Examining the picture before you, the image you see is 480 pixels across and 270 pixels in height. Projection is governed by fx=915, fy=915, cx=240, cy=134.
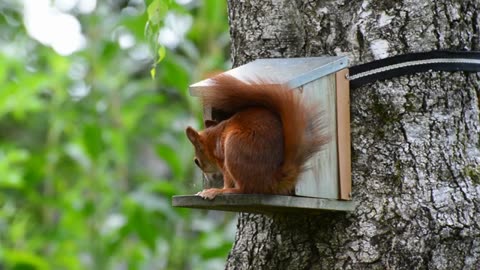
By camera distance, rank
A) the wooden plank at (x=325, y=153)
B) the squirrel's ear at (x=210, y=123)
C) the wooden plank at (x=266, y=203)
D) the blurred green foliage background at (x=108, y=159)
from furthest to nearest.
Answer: the blurred green foliage background at (x=108, y=159), the squirrel's ear at (x=210, y=123), the wooden plank at (x=325, y=153), the wooden plank at (x=266, y=203)

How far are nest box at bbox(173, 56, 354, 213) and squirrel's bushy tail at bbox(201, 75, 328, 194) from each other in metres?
0.03

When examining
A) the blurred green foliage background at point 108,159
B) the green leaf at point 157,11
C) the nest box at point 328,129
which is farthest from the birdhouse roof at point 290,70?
the blurred green foliage background at point 108,159

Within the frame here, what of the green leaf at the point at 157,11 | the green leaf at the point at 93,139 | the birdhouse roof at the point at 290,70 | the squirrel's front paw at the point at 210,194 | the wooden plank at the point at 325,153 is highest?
the green leaf at the point at 157,11

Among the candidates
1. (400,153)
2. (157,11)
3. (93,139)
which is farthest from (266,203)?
(93,139)

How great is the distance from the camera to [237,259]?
2156 mm

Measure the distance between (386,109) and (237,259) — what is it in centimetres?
50

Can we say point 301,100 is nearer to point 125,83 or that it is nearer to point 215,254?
point 215,254

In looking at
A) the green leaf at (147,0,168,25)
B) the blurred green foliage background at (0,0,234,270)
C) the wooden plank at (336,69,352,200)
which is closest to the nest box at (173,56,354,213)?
the wooden plank at (336,69,352,200)

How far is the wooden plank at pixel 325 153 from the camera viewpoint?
1.93 metres

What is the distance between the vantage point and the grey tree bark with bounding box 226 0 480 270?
1944 millimetres

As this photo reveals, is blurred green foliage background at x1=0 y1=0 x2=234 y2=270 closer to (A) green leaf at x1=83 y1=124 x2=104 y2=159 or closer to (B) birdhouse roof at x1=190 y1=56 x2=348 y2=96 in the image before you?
(A) green leaf at x1=83 y1=124 x2=104 y2=159

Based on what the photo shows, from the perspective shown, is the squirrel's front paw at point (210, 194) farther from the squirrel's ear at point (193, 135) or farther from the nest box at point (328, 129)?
the squirrel's ear at point (193, 135)

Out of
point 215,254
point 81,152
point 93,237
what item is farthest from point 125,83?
point 215,254

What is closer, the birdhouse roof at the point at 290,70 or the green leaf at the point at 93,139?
the birdhouse roof at the point at 290,70
